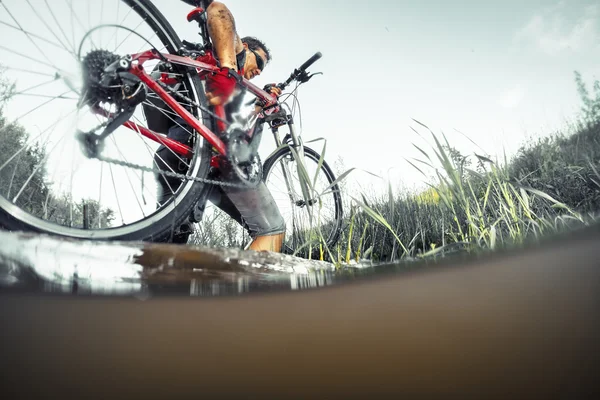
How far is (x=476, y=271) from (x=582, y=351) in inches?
4.3

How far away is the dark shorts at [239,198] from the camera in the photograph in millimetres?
1121

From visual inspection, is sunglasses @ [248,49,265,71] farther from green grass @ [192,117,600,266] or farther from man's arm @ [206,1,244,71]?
green grass @ [192,117,600,266]

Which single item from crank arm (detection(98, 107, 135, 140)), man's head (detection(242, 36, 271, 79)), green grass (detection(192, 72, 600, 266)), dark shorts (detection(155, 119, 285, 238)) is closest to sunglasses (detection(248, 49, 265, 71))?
man's head (detection(242, 36, 271, 79))

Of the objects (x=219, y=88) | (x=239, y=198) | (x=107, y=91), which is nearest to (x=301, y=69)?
(x=219, y=88)

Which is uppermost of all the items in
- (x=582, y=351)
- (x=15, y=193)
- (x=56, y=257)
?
(x=15, y=193)

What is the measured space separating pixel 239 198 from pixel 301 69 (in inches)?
36.6

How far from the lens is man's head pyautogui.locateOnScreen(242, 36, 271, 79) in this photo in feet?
5.23

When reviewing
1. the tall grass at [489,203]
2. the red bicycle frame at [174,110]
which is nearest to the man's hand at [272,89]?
the red bicycle frame at [174,110]

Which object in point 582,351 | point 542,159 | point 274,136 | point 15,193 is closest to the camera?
point 582,351

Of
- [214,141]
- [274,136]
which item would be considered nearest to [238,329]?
[214,141]

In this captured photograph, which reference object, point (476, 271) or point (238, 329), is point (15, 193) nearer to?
point (238, 329)

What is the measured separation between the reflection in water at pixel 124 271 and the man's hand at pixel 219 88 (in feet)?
2.67

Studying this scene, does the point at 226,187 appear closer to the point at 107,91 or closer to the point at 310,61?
the point at 107,91

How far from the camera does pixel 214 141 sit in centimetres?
99
